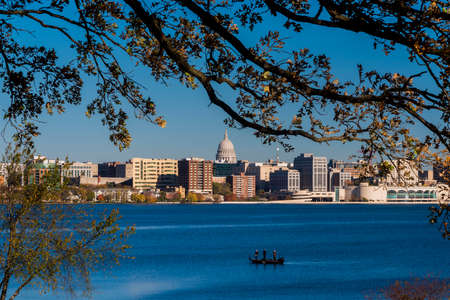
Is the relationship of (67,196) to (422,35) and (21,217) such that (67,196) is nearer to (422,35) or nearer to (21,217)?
(21,217)

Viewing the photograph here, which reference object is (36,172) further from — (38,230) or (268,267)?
(268,267)

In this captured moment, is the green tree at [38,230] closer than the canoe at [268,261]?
Yes

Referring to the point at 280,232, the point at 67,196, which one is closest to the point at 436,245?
the point at 280,232

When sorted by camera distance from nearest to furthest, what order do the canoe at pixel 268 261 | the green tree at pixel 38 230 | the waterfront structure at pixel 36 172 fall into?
the green tree at pixel 38 230 < the waterfront structure at pixel 36 172 < the canoe at pixel 268 261

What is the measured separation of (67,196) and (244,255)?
4153cm

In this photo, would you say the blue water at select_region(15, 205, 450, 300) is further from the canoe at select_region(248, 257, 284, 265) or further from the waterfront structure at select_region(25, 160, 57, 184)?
the waterfront structure at select_region(25, 160, 57, 184)

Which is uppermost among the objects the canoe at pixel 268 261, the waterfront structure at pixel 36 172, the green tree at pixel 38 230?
the waterfront structure at pixel 36 172

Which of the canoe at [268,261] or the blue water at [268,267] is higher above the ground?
the canoe at [268,261]

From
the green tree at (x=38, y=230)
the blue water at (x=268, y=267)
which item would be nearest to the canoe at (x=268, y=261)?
the blue water at (x=268, y=267)

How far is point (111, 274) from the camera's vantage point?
4703 centimetres

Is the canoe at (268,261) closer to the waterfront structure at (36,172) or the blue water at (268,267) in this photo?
the blue water at (268,267)

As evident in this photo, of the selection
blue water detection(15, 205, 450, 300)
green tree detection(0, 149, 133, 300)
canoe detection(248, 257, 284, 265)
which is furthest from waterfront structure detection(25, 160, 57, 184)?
canoe detection(248, 257, 284, 265)

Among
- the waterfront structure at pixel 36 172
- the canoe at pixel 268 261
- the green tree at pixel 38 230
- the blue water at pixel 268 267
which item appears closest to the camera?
the green tree at pixel 38 230

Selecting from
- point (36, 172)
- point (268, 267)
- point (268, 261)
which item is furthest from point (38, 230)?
point (268, 261)
